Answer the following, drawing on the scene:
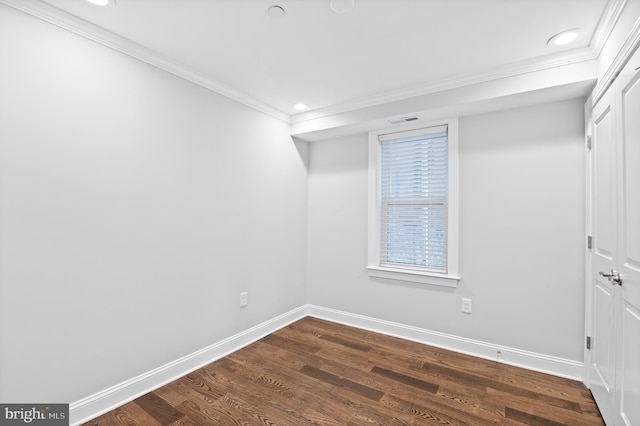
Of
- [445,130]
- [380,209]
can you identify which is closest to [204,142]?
[380,209]

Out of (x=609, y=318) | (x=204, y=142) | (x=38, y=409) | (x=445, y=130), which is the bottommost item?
(x=38, y=409)

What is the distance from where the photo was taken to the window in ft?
9.57

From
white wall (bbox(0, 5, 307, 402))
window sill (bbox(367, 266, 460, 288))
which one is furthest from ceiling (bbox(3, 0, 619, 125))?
window sill (bbox(367, 266, 460, 288))

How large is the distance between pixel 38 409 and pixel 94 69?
208 cm

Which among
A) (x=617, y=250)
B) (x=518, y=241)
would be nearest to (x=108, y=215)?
(x=617, y=250)

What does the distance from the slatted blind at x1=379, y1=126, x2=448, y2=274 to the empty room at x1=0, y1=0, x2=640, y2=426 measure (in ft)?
0.07

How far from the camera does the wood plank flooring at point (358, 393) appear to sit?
1.89 meters

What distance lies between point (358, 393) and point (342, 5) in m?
2.55

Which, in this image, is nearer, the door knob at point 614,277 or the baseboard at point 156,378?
the door knob at point 614,277

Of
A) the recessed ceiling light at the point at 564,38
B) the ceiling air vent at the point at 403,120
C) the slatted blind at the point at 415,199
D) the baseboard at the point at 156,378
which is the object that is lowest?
the baseboard at the point at 156,378

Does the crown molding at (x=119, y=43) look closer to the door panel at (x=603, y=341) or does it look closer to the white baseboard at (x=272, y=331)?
the white baseboard at (x=272, y=331)

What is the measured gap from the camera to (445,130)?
2.99 m

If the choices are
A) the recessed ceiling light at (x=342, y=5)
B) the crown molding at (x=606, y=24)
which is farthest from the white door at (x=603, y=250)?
the recessed ceiling light at (x=342, y=5)

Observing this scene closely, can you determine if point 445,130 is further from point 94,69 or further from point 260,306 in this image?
point 94,69
